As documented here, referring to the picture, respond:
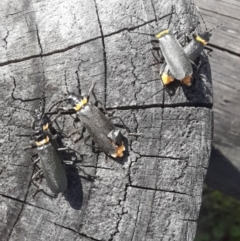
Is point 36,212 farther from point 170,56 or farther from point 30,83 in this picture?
point 170,56

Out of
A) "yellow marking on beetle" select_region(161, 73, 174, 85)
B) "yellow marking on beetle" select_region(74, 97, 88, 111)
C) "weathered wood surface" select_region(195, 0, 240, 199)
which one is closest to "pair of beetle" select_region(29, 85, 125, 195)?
"yellow marking on beetle" select_region(74, 97, 88, 111)

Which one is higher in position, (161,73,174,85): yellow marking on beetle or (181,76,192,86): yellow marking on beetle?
(161,73,174,85): yellow marking on beetle

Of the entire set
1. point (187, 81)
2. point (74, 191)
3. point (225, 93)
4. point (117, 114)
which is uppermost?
point (187, 81)

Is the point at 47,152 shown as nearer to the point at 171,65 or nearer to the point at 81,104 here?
the point at 81,104

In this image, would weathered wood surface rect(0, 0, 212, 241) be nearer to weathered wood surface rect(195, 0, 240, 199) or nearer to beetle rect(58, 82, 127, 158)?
beetle rect(58, 82, 127, 158)

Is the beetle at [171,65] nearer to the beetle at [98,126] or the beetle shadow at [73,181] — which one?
the beetle at [98,126]

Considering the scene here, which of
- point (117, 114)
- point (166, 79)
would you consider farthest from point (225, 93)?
point (117, 114)
